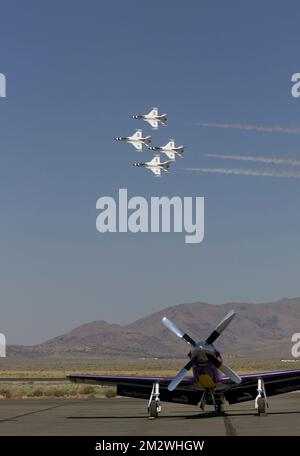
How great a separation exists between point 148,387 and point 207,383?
524 cm

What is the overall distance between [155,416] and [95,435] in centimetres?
992

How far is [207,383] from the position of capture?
35.4 meters

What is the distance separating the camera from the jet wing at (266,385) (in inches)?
1473

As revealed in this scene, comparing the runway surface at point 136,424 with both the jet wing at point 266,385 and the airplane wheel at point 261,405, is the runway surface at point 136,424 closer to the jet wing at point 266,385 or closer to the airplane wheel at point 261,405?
the airplane wheel at point 261,405

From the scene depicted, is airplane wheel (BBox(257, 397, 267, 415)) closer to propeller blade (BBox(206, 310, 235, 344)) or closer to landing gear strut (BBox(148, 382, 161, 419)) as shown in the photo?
propeller blade (BBox(206, 310, 235, 344))

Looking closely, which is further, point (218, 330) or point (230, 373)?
point (218, 330)

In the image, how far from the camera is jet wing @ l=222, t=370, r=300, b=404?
3741 centimetres

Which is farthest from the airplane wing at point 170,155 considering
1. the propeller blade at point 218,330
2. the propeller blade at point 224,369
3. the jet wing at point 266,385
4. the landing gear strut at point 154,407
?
the propeller blade at point 224,369

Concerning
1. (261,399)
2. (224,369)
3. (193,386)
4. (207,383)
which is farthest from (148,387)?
(224,369)

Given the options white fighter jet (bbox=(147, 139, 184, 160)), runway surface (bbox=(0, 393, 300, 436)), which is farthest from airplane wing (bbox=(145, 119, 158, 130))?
runway surface (bbox=(0, 393, 300, 436))

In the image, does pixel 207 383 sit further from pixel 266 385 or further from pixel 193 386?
pixel 266 385
